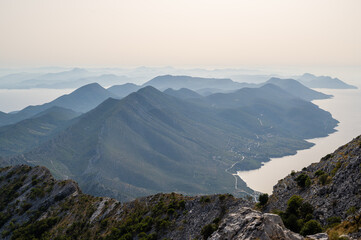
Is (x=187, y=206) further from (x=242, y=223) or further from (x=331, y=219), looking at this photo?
(x=331, y=219)

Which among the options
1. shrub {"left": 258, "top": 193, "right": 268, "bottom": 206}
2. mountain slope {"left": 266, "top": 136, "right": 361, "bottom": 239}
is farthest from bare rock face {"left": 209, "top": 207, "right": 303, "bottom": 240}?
shrub {"left": 258, "top": 193, "right": 268, "bottom": 206}

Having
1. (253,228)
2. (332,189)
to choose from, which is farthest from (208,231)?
(332,189)

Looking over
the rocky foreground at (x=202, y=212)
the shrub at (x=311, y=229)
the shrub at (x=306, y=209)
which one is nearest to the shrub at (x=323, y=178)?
the rocky foreground at (x=202, y=212)

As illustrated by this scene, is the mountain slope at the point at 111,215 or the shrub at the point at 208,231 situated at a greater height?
the shrub at the point at 208,231

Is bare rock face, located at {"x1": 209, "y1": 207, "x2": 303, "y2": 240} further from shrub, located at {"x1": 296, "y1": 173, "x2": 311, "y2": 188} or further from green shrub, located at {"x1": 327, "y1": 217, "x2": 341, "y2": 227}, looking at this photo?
shrub, located at {"x1": 296, "y1": 173, "x2": 311, "y2": 188}

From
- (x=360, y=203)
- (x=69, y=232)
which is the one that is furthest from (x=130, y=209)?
(x=360, y=203)

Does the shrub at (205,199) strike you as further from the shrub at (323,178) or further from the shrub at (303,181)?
the shrub at (323,178)

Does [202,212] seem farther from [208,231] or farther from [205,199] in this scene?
[208,231]

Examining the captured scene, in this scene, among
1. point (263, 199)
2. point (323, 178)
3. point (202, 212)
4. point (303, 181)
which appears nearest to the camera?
point (323, 178)
